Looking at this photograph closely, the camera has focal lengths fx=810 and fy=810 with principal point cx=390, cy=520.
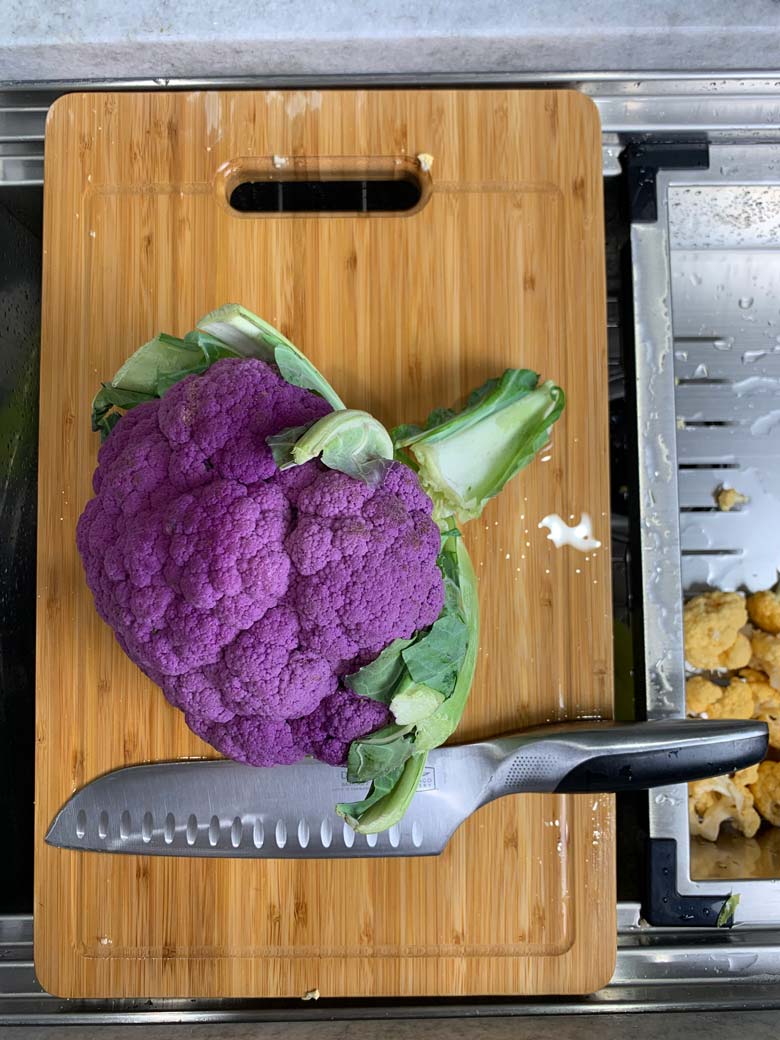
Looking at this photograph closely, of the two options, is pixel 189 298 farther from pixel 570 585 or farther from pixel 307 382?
pixel 570 585

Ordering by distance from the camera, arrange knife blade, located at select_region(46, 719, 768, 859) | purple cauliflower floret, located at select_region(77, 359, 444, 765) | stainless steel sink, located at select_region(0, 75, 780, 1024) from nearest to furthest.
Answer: purple cauliflower floret, located at select_region(77, 359, 444, 765) → knife blade, located at select_region(46, 719, 768, 859) → stainless steel sink, located at select_region(0, 75, 780, 1024)

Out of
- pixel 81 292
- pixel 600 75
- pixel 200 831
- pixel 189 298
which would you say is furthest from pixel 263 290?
pixel 200 831

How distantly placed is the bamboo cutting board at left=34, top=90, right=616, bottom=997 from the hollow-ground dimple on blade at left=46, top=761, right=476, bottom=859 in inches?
2.0

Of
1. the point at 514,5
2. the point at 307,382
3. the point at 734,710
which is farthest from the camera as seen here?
the point at 734,710

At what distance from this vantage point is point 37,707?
85cm

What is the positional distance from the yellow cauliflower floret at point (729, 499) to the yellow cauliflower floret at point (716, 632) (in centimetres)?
11

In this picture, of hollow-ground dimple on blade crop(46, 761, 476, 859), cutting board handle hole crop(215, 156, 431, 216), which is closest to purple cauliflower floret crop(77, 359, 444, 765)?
hollow-ground dimple on blade crop(46, 761, 476, 859)

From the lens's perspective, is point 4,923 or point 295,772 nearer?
point 295,772

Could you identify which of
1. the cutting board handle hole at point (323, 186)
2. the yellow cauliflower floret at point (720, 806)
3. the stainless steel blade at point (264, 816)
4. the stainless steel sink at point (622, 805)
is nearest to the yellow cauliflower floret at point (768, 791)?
the yellow cauliflower floret at point (720, 806)

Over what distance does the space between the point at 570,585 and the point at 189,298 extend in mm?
500

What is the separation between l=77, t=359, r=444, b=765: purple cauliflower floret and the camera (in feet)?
2.06

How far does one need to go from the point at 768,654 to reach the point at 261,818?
23.8 inches

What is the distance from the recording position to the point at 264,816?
0.80 m

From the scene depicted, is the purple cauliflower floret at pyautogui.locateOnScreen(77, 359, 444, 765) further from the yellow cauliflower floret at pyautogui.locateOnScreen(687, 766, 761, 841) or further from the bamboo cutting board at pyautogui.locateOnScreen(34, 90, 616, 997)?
the yellow cauliflower floret at pyautogui.locateOnScreen(687, 766, 761, 841)
